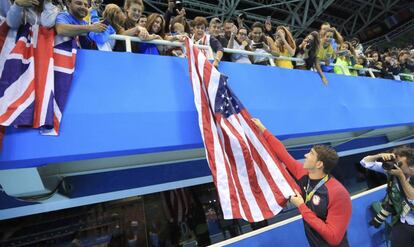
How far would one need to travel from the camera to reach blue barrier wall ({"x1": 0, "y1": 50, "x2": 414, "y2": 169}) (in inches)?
80.3

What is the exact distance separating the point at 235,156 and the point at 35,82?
163 centimetres

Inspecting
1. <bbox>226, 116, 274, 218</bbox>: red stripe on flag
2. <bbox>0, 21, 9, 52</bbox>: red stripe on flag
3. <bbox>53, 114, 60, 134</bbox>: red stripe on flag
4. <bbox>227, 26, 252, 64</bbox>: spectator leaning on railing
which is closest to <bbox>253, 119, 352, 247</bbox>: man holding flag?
<bbox>226, 116, 274, 218</bbox>: red stripe on flag

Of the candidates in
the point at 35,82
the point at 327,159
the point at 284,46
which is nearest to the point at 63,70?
the point at 35,82

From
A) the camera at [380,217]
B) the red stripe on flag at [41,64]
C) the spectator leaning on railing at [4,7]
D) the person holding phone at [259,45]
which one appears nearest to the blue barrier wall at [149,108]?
the red stripe on flag at [41,64]

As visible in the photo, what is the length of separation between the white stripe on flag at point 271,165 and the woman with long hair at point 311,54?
2.09m

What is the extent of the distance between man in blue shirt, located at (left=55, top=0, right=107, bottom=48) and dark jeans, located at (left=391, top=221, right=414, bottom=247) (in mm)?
3590

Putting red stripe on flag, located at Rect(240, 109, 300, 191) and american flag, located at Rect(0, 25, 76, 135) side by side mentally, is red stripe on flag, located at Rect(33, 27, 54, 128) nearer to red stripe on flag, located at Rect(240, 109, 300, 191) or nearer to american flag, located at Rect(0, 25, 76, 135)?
american flag, located at Rect(0, 25, 76, 135)

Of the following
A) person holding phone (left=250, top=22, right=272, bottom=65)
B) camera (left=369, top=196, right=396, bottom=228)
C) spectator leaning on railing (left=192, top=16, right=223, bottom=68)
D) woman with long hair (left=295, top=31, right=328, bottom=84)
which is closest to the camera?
spectator leaning on railing (left=192, top=16, right=223, bottom=68)

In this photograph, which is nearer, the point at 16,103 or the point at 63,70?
the point at 16,103

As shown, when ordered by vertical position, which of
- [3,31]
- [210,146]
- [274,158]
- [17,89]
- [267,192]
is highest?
[3,31]

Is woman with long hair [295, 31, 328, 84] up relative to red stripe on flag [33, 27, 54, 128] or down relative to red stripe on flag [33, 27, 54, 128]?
up

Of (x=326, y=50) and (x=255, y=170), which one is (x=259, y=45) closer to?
(x=326, y=50)

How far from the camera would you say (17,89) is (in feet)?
6.06

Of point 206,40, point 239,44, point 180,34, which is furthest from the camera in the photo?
point 239,44
